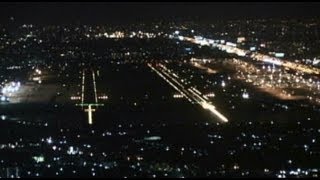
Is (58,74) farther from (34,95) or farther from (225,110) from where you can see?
(225,110)

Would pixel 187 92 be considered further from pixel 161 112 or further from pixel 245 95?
pixel 161 112

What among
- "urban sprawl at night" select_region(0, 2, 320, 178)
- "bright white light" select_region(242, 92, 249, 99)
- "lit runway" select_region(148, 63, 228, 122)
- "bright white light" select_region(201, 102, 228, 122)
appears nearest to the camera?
"urban sprawl at night" select_region(0, 2, 320, 178)

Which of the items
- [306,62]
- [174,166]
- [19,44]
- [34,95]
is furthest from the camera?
[19,44]

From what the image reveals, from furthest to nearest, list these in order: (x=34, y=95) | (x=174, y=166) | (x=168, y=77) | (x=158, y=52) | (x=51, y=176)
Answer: (x=158, y=52), (x=168, y=77), (x=34, y=95), (x=174, y=166), (x=51, y=176)

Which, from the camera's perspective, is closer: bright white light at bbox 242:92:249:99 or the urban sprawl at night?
the urban sprawl at night

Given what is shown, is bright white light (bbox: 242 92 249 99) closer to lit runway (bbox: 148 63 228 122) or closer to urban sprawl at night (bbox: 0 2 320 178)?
urban sprawl at night (bbox: 0 2 320 178)

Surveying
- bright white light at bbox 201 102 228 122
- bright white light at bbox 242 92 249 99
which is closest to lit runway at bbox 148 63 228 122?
bright white light at bbox 201 102 228 122

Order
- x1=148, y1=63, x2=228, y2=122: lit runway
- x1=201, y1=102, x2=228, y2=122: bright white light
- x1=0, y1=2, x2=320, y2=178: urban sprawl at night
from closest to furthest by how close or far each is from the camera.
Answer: x1=0, y1=2, x2=320, y2=178: urban sprawl at night, x1=201, y1=102, x2=228, y2=122: bright white light, x1=148, y1=63, x2=228, y2=122: lit runway

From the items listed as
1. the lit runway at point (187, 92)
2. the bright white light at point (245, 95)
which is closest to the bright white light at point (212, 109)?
the lit runway at point (187, 92)

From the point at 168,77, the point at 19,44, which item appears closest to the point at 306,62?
the point at 168,77
